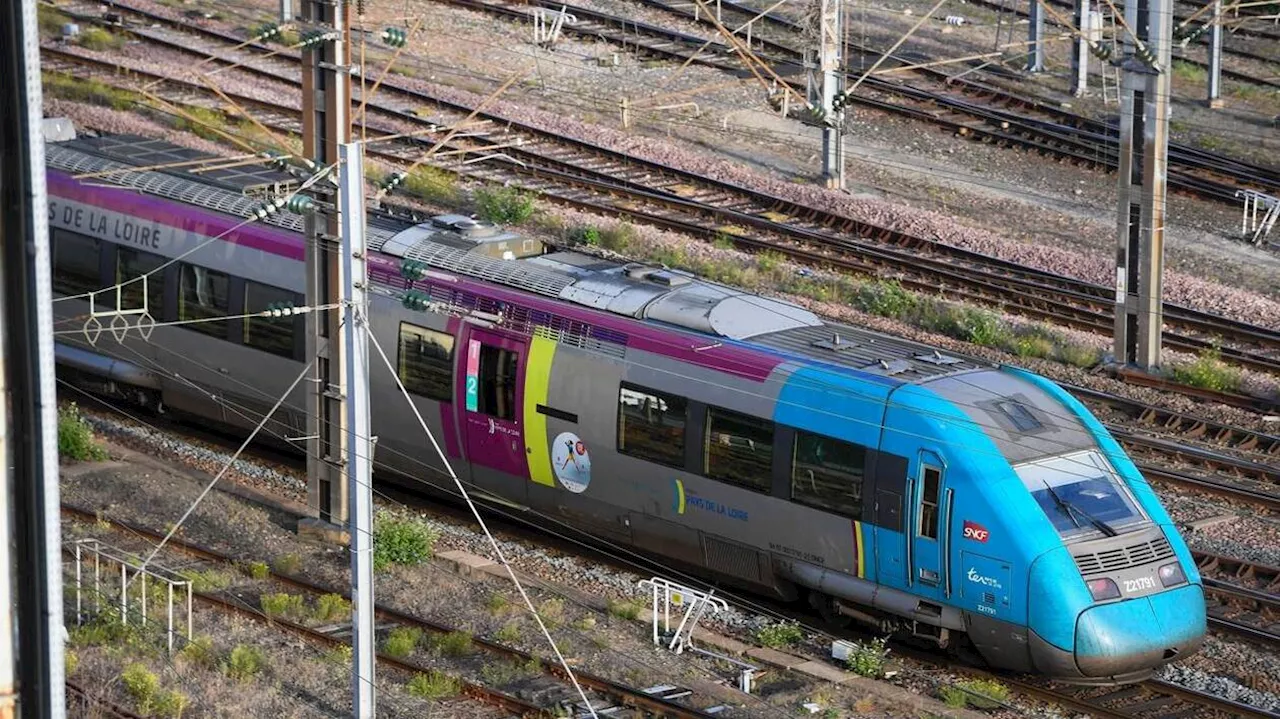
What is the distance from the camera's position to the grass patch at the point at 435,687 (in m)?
17.3

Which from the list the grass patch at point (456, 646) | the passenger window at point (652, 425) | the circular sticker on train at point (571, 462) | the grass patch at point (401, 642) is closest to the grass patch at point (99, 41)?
the circular sticker on train at point (571, 462)

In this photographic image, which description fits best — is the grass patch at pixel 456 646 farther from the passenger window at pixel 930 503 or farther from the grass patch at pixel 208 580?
the passenger window at pixel 930 503

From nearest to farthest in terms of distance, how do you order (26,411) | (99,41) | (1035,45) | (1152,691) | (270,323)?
(26,411) < (1152,691) < (270,323) < (99,41) < (1035,45)

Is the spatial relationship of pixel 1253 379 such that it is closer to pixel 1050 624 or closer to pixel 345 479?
pixel 1050 624

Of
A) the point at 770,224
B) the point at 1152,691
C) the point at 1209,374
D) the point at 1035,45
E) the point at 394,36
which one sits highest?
the point at 394,36

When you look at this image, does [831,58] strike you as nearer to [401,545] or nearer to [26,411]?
[401,545]

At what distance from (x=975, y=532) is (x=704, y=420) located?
3.03 metres

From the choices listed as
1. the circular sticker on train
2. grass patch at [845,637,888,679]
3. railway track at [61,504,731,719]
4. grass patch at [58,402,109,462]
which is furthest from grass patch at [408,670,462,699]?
grass patch at [58,402,109,462]

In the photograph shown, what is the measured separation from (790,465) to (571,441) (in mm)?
2691

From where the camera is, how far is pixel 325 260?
20.5 m

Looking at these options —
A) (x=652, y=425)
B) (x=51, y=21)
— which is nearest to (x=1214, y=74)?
(x=51, y=21)

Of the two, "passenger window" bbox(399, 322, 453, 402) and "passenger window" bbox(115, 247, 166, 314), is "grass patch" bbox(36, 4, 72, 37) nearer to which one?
"passenger window" bbox(115, 247, 166, 314)

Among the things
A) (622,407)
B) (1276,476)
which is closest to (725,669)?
(622,407)

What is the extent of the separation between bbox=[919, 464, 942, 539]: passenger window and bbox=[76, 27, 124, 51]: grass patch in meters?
26.5
